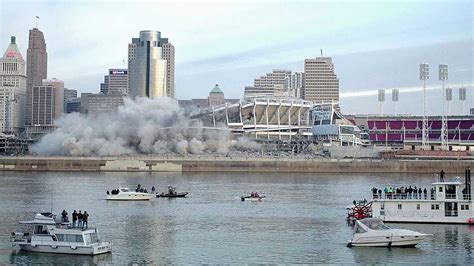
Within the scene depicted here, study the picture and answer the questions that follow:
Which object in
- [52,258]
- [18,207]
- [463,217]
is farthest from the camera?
[18,207]

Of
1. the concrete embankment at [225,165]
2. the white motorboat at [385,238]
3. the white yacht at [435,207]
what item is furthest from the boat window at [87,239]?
the concrete embankment at [225,165]

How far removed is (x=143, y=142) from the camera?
132125 millimetres

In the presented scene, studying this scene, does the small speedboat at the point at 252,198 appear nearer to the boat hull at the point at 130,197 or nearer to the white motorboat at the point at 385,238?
the boat hull at the point at 130,197

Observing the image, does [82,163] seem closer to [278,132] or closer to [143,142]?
[143,142]

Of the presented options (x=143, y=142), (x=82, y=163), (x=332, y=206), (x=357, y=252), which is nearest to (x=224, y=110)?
(x=143, y=142)

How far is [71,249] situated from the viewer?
105 feet

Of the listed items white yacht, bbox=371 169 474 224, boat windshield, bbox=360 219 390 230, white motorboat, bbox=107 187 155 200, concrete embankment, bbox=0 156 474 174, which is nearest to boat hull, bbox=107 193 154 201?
white motorboat, bbox=107 187 155 200

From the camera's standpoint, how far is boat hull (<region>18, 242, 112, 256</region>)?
31.6 metres

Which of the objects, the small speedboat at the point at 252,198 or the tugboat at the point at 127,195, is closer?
the small speedboat at the point at 252,198

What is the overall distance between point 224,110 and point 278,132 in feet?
45.4

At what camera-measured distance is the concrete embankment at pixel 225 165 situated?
373 ft

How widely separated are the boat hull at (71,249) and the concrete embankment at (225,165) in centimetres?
8173

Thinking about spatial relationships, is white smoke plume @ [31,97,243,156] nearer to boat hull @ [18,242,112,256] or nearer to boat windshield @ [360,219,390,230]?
boat hull @ [18,242,112,256]

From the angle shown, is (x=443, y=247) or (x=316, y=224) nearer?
(x=443, y=247)
